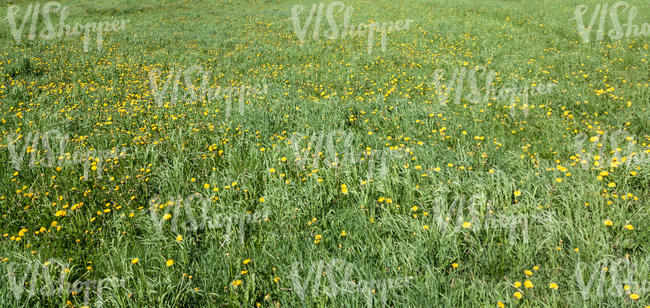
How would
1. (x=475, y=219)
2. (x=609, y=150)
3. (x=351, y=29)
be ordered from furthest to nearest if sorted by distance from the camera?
(x=351, y=29), (x=609, y=150), (x=475, y=219)

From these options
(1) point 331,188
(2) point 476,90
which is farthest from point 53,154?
(2) point 476,90

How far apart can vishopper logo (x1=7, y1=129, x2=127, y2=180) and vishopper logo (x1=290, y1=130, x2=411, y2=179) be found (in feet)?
8.13

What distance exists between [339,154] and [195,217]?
6.35ft

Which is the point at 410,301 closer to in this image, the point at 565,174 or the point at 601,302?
the point at 601,302

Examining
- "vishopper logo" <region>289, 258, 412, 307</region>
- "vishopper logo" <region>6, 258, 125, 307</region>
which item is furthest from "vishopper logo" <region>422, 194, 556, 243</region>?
"vishopper logo" <region>6, 258, 125, 307</region>

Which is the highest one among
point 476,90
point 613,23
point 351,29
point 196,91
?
point 613,23

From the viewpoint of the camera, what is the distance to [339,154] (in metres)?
4.47

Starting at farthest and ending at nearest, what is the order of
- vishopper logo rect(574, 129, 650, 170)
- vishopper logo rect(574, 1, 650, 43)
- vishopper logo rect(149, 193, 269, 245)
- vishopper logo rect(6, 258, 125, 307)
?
vishopper logo rect(574, 1, 650, 43)
vishopper logo rect(574, 129, 650, 170)
vishopper logo rect(149, 193, 269, 245)
vishopper logo rect(6, 258, 125, 307)

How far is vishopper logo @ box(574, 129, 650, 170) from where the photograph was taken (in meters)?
3.60

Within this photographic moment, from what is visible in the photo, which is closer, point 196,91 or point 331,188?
point 331,188

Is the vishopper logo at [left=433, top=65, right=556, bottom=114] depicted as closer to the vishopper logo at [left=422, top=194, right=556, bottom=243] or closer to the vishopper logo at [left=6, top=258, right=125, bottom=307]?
the vishopper logo at [left=422, top=194, right=556, bottom=243]

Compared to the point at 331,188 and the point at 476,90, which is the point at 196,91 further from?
the point at 476,90

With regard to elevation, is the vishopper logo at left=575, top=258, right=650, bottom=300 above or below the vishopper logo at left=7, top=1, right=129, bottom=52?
below

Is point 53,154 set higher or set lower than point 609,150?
lower
